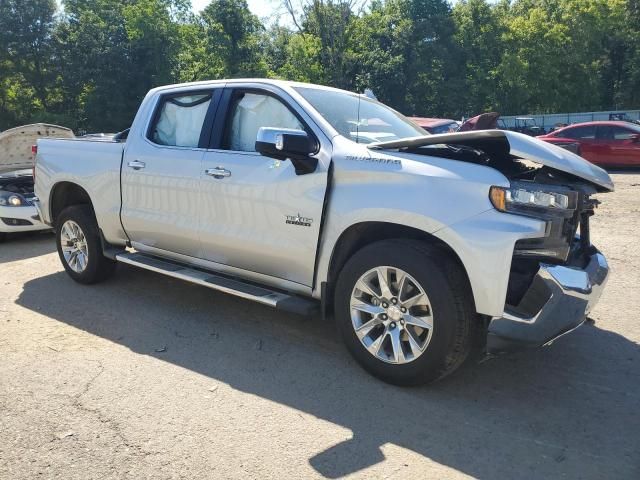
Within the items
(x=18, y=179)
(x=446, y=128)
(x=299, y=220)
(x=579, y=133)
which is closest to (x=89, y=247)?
(x=299, y=220)

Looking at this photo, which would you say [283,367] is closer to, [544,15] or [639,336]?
[639,336]

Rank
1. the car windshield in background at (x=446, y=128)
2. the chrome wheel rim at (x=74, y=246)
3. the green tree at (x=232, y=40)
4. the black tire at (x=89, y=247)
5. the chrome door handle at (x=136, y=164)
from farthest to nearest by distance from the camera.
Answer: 1. the green tree at (x=232, y=40)
2. the car windshield in background at (x=446, y=128)
3. the chrome wheel rim at (x=74, y=246)
4. the black tire at (x=89, y=247)
5. the chrome door handle at (x=136, y=164)

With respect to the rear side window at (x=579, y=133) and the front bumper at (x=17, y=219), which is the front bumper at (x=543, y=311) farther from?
the rear side window at (x=579, y=133)

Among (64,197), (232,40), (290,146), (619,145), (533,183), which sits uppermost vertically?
(232,40)

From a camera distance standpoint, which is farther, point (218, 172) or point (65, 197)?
point (65, 197)

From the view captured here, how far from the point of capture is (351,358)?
411 centimetres

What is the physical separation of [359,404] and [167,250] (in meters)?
2.42

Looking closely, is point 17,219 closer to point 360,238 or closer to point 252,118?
point 252,118

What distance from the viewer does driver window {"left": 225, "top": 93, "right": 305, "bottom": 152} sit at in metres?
4.34

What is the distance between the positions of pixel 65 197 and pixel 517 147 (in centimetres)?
481

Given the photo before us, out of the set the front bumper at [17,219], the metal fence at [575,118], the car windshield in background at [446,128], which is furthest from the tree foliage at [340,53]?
the front bumper at [17,219]

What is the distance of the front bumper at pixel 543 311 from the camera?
3139mm

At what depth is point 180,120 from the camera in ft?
16.5

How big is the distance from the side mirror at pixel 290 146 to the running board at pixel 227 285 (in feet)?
3.02
